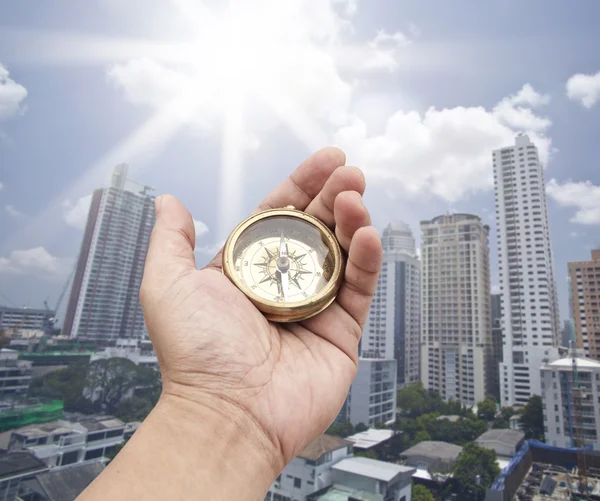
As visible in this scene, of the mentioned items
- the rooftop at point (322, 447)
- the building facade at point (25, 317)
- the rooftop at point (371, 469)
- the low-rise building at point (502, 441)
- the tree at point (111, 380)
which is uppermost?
the building facade at point (25, 317)

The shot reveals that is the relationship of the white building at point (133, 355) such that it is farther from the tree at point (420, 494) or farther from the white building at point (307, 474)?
the tree at point (420, 494)

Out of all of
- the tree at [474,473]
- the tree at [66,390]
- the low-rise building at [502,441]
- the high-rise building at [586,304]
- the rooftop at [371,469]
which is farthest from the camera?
the high-rise building at [586,304]

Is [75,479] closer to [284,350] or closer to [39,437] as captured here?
[39,437]

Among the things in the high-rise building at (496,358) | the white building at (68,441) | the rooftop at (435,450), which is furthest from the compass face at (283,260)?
the high-rise building at (496,358)

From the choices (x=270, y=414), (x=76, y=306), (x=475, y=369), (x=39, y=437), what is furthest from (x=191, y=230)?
(x=76, y=306)

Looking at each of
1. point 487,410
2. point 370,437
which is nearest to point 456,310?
point 487,410

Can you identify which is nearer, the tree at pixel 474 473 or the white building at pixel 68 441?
the tree at pixel 474 473
